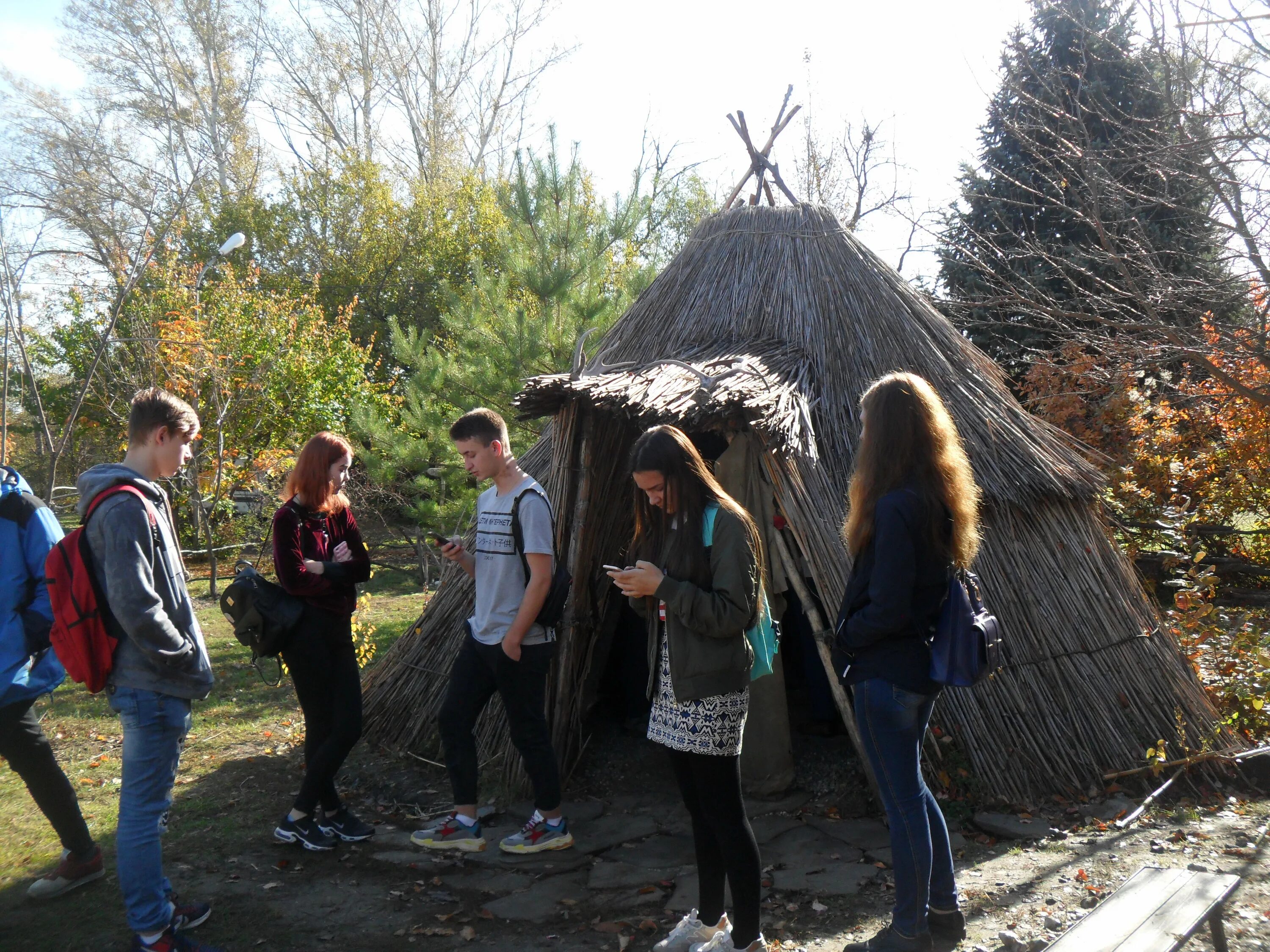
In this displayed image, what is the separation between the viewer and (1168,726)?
479cm

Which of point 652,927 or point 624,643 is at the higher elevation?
point 624,643

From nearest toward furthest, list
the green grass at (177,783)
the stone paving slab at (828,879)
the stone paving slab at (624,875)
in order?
1. the green grass at (177,783)
2. the stone paving slab at (828,879)
3. the stone paving slab at (624,875)

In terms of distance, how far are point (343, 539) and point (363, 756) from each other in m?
1.84

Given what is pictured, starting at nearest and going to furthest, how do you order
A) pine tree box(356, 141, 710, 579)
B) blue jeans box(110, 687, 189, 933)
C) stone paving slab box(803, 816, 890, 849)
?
blue jeans box(110, 687, 189, 933) < stone paving slab box(803, 816, 890, 849) < pine tree box(356, 141, 710, 579)

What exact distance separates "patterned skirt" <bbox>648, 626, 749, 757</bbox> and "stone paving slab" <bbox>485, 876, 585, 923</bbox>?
3.68 feet

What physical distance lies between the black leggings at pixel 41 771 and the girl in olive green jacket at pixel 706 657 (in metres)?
2.36

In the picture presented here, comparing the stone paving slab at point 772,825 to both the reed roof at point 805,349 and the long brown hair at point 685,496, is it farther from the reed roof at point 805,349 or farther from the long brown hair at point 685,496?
the long brown hair at point 685,496

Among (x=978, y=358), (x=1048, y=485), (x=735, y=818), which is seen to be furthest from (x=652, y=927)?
(x=978, y=358)

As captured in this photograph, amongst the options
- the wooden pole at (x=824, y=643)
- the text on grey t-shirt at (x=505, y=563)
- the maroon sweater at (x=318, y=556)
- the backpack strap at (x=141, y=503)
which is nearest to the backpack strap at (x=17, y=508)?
the backpack strap at (x=141, y=503)

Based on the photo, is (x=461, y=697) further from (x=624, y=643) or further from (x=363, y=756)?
(x=624, y=643)

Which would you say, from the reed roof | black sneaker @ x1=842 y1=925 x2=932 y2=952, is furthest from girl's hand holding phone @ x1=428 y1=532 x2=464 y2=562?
black sneaker @ x1=842 y1=925 x2=932 y2=952

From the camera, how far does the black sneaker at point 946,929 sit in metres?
3.03

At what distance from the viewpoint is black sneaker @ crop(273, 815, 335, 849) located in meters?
4.07

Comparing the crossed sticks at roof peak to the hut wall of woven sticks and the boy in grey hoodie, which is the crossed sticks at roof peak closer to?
the hut wall of woven sticks
